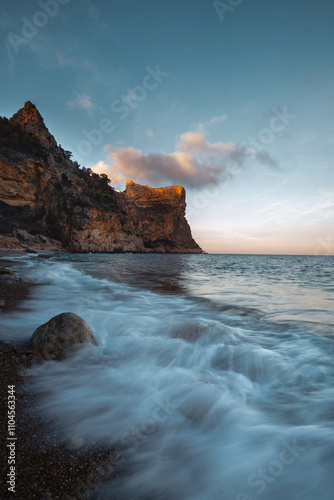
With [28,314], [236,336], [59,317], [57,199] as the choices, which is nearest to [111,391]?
[59,317]

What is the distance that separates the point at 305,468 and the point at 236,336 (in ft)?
8.65

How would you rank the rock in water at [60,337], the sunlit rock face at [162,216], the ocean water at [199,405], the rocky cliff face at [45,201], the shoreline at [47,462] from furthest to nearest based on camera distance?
the sunlit rock face at [162,216]
the rocky cliff face at [45,201]
the rock in water at [60,337]
the ocean water at [199,405]
the shoreline at [47,462]

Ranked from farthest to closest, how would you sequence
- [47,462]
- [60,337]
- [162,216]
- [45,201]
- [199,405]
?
[162,216]
[45,201]
[60,337]
[199,405]
[47,462]

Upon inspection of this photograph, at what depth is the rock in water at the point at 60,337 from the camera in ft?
9.76

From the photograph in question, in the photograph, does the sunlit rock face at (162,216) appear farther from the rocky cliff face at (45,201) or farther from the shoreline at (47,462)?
the shoreline at (47,462)

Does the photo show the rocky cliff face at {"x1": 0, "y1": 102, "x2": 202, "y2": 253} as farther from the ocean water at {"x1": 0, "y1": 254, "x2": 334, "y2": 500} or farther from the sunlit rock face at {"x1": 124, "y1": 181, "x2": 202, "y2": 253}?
the ocean water at {"x1": 0, "y1": 254, "x2": 334, "y2": 500}

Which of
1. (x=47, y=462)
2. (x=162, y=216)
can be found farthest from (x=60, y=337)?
(x=162, y=216)

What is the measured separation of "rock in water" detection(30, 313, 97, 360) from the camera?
9.76 feet

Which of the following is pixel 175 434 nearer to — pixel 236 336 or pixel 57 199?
pixel 236 336

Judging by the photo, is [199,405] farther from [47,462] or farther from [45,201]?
[45,201]

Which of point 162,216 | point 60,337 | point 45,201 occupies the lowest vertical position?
point 60,337

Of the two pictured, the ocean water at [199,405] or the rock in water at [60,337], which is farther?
the rock in water at [60,337]

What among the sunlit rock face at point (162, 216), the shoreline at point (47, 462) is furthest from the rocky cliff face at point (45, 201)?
the shoreline at point (47, 462)

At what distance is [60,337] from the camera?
309 centimetres
